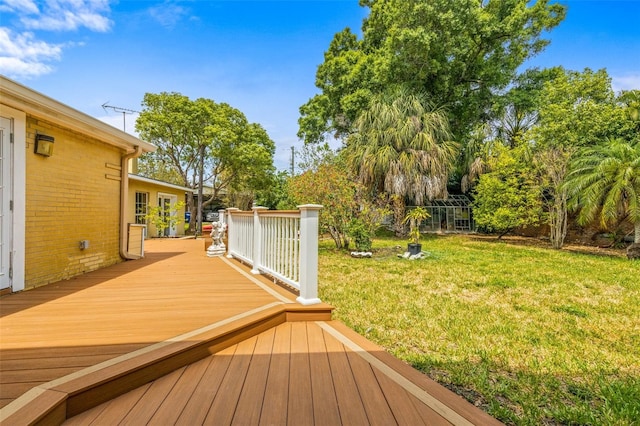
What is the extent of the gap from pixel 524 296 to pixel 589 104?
972 centimetres

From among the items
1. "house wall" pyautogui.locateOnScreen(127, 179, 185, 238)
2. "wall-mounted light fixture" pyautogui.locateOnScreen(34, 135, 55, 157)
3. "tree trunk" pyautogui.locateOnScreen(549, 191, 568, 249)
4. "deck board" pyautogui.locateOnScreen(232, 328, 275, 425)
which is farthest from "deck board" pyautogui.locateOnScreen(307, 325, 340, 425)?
"tree trunk" pyautogui.locateOnScreen(549, 191, 568, 249)

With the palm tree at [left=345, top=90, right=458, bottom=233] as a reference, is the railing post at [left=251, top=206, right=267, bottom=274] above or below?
below

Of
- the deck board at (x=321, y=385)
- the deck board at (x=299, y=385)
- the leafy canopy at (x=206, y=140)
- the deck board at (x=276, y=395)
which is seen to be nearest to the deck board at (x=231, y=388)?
the deck board at (x=276, y=395)

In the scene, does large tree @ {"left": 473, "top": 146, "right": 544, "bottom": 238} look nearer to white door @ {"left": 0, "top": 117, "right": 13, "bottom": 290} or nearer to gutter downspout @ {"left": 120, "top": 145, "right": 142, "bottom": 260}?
gutter downspout @ {"left": 120, "top": 145, "right": 142, "bottom": 260}

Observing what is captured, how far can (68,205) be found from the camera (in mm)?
4320

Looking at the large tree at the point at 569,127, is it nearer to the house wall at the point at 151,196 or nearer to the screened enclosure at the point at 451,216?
the screened enclosure at the point at 451,216

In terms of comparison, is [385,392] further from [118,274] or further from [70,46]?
[70,46]

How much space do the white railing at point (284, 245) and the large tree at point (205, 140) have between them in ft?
39.9

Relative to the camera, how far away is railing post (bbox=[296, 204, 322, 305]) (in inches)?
127

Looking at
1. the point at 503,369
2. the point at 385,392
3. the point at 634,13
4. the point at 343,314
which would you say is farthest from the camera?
the point at 634,13

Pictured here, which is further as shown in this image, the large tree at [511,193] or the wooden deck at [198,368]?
the large tree at [511,193]

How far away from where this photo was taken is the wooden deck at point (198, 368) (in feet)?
5.46

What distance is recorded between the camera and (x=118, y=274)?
4773 millimetres

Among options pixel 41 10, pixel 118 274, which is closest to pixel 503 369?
pixel 118 274
